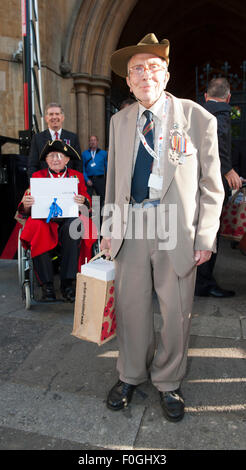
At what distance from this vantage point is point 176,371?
1.97 m

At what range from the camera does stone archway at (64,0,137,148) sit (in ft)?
24.1

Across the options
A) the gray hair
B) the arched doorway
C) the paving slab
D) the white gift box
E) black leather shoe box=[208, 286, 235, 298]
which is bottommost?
the paving slab

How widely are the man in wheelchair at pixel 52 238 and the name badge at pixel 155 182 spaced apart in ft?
5.66

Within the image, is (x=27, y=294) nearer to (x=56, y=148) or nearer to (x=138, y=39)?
(x=56, y=148)

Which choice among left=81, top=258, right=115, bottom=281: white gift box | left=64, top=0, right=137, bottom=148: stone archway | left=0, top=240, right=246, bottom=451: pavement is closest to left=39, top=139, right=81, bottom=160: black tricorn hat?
left=0, top=240, right=246, bottom=451: pavement

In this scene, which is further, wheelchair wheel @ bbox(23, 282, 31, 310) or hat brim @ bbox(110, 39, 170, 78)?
wheelchair wheel @ bbox(23, 282, 31, 310)

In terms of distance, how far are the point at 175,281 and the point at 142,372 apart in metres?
0.55

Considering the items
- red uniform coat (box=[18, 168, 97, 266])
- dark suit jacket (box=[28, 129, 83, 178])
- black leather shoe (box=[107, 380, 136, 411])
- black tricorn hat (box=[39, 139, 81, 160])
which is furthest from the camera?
dark suit jacket (box=[28, 129, 83, 178])

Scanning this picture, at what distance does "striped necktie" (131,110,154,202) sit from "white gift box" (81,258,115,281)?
1.35ft

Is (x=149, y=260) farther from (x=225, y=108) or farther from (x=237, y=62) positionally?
(x=237, y=62)

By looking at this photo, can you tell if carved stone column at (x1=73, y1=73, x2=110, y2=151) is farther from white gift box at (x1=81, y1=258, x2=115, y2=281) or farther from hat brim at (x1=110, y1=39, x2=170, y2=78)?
white gift box at (x1=81, y1=258, x2=115, y2=281)

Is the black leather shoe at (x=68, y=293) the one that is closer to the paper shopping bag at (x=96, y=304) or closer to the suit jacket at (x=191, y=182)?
the paper shopping bag at (x=96, y=304)

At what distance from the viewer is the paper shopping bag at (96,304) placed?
2031 millimetres

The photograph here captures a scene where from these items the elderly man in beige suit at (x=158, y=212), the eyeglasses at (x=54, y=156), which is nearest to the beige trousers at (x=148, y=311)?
the elderly man in beige suit at (x=158, y=212)
